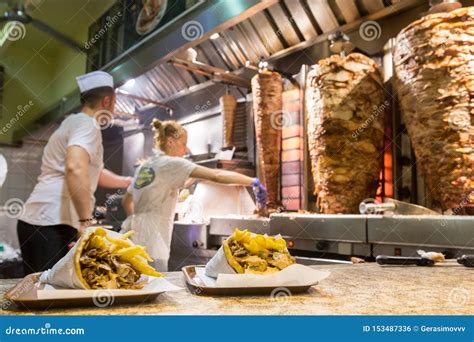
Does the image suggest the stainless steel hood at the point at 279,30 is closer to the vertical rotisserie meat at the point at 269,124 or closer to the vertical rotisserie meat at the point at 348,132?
the vertical rotisserie meat at the point at 269,124

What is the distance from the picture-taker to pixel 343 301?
2.91ft

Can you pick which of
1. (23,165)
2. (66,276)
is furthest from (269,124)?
(23,165)

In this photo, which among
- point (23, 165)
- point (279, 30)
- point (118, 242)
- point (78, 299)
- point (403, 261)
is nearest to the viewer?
point (78, 299)

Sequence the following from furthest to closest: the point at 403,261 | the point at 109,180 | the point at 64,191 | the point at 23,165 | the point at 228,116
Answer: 1. the point at 23,165
2. the point at 228,116
3. the point at 109,180
4. the point at 64,191
5. the point at 403,261

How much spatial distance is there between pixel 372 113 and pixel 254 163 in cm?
165

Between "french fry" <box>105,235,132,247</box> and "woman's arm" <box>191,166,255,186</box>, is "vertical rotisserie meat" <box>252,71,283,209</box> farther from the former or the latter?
"french fry" <box>105,235,132,247</box>

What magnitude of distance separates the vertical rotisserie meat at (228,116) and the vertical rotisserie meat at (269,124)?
2.69 feet

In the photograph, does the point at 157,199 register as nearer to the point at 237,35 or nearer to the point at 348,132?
the point at 348,132

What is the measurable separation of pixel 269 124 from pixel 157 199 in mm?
1239

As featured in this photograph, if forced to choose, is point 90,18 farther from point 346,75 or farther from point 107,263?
point 107,263

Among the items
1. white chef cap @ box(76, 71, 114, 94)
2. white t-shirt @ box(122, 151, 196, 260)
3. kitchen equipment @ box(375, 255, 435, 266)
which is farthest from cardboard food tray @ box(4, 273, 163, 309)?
white t-shirt @ box(122, 151, 196, 260)

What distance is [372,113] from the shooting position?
9.11 ft

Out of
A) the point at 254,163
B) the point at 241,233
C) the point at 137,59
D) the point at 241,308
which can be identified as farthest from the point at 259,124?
the point at 241,308

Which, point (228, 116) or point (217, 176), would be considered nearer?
point (217, 176)
